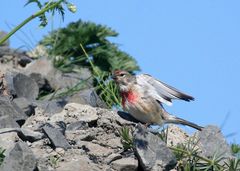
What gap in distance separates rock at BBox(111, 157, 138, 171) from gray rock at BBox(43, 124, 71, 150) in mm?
589

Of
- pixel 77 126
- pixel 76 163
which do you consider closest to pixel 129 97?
pixel 77 126

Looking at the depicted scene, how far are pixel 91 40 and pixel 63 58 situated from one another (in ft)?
2.91

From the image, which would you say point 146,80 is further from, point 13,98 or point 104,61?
point 104,61

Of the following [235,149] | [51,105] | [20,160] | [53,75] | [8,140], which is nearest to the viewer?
[20,160]

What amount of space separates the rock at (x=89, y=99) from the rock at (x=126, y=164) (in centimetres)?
233

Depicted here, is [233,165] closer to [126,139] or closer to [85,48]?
[126,139]

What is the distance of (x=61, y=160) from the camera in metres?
12.0

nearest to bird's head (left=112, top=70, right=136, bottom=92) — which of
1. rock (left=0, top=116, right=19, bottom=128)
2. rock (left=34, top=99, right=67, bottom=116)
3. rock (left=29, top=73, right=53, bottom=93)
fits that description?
rock (left=34, top=99, right=67, bottom=116)

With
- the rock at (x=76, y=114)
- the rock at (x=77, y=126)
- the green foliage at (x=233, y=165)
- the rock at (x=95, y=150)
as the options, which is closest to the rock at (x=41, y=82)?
the rock at (x=76, y=114)

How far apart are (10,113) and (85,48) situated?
5.22 metres

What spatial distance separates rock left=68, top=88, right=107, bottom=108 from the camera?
47.9ft

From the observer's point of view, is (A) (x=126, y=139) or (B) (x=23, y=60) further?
(B) (x=23, y=60)

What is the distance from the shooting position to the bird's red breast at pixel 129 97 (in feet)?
47.1

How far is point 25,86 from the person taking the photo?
15.0 metres
